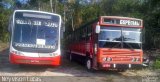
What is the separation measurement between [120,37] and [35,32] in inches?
172

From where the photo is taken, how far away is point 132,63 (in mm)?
15305

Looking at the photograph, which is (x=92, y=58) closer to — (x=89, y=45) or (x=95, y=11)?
(x=89, y=45)

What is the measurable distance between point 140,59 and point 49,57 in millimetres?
4602

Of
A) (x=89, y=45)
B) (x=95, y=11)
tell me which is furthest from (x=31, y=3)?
(x=89, y=45)

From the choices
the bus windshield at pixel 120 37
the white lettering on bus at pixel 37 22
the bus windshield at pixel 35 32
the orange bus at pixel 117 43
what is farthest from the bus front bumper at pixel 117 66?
the white lettering on bus at pixel 37 22

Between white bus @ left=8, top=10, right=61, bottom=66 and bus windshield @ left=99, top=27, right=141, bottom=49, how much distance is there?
2469 mm

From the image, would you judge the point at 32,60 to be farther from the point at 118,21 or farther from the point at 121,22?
the point at 121,22

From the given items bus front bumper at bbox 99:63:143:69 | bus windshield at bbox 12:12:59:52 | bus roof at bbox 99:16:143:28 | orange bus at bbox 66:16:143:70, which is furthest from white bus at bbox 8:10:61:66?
bus roof at bbox 99:16:143:28

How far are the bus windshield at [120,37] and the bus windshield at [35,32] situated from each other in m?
2.55

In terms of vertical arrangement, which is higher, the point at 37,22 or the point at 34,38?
the point at 37,22

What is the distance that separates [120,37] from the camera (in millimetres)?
15391

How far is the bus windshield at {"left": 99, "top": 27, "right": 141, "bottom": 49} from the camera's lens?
1526 centimetres

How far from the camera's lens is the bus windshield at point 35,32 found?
15.3 meters

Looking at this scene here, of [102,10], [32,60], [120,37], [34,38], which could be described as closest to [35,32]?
[34,38]
